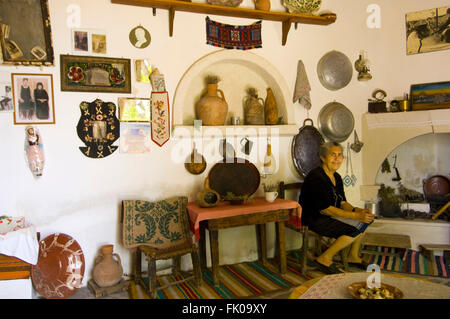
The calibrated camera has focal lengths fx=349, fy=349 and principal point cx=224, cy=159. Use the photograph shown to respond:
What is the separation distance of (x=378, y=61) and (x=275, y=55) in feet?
4.86

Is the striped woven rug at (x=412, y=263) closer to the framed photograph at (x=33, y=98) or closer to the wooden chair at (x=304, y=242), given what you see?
the wooden chair at (x=304, y=242)

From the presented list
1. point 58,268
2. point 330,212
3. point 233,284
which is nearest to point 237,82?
point 330,212

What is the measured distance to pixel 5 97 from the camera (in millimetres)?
3092

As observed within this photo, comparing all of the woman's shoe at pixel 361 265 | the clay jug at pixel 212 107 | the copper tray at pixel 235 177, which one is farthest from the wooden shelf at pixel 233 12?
the woman's shoe at pixel 361 265

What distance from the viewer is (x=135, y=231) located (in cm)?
323

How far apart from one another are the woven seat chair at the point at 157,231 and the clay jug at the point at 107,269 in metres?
0.18

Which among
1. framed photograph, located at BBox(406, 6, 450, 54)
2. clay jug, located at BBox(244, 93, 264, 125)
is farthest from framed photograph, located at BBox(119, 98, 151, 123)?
framed photograph, located at BBox(406, 6, 450, 54)

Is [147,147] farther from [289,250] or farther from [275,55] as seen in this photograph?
[289,250]

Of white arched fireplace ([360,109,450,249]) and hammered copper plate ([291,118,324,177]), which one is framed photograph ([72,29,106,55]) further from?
white arched fireplace ([360,109,450,249])

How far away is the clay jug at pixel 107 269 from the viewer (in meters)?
3.13

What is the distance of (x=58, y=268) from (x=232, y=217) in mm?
1599

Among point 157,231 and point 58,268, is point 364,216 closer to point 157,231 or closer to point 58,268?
point 157,231
